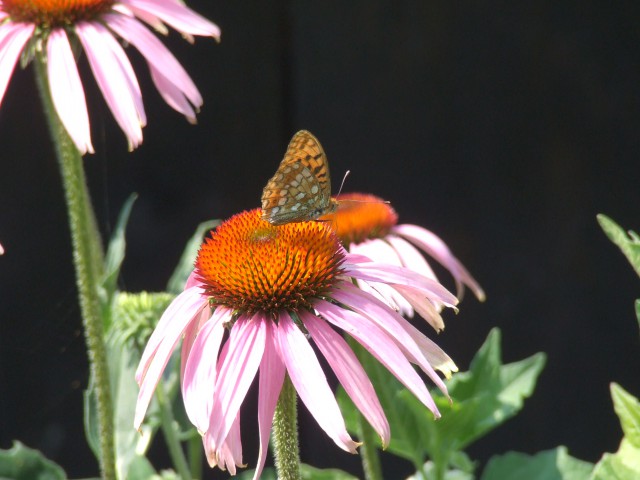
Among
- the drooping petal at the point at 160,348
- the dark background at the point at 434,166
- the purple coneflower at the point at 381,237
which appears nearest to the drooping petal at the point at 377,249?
the purple coneflower at the point at 381,237

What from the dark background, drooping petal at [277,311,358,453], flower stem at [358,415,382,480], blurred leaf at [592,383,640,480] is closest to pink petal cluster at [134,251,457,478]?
drooping petal at [277,311,358,453]

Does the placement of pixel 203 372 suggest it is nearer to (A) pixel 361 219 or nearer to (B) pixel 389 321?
(B) pixel 389 321

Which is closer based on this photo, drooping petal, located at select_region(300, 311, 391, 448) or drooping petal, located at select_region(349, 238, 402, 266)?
drooping petal, located at select_region(300, 311, 391, 448)

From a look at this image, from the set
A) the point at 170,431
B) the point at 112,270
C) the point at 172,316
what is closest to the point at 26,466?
the point at 170,431

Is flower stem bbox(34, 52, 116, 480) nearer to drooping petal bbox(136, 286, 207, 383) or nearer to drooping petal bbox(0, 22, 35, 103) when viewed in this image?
drooping petal bbox(0, 22, 35, 103)

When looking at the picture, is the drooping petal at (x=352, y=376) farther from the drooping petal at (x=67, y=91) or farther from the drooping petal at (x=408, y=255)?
the drooping petal at (x=408, y=255)
